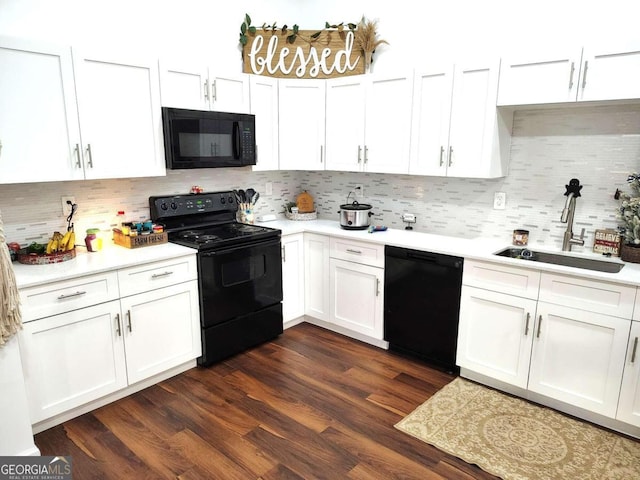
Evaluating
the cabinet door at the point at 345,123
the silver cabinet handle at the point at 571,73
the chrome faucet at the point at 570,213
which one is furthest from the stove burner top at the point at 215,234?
the silver cabinet handle at the point at 571,73

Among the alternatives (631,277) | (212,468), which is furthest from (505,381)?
(212,468)

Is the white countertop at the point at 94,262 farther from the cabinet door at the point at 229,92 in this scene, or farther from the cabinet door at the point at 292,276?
the cabinet door at the point at 229,92

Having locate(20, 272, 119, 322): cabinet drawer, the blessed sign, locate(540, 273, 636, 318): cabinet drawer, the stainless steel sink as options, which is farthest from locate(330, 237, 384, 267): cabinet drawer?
locate(20, 272, 119, 322): cabinet drawer

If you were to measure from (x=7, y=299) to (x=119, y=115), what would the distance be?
4.13 feet

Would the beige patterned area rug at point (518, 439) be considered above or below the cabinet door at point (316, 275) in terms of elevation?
below

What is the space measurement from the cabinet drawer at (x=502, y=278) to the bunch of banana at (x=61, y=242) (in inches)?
95.1

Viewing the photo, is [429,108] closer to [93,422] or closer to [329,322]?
[329,322]

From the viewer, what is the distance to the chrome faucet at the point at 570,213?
272cm

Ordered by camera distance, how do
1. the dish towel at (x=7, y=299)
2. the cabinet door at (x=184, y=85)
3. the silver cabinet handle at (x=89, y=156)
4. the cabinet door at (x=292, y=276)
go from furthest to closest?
the cabinet door at (x=292, y=276) → the cabinet door at (x=184, y=85) → the silver cabinet handle at (x=89, y=156) → the dish towel at (x=7, y=299)

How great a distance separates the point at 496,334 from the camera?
2713 millimetres

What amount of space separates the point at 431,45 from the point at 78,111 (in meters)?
2.47

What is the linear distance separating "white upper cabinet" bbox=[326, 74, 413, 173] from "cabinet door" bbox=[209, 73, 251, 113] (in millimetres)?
675

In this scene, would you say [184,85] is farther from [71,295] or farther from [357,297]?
[357,297]

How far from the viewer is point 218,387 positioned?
2.83 metres
